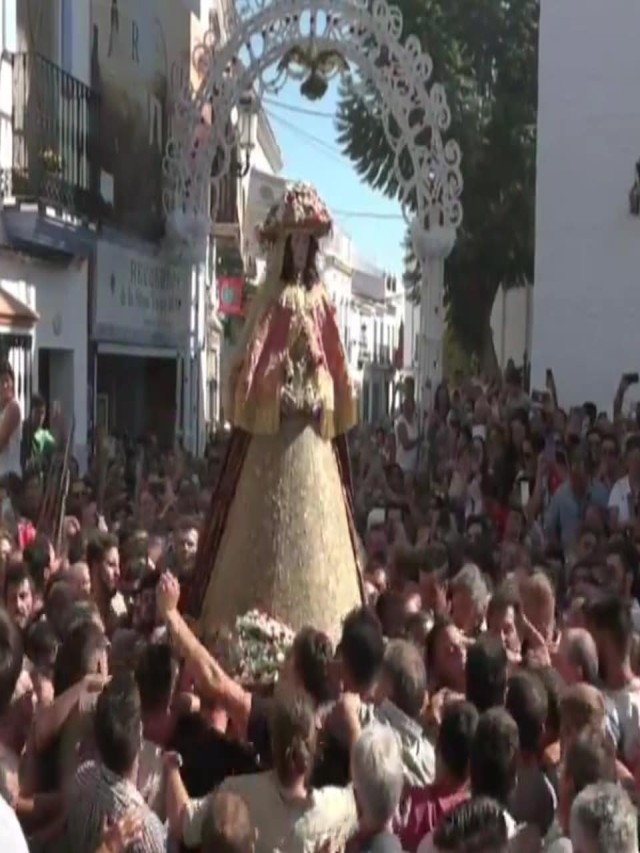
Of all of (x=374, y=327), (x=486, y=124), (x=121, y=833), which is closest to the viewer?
(x=121, y=833)

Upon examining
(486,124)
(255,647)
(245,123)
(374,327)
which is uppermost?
(486,124)

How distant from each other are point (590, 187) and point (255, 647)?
426 inches

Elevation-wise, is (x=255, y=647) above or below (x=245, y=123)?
below

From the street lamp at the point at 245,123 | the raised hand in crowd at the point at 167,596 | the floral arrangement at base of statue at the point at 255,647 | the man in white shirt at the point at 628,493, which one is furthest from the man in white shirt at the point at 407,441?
the raised hand in crowd at the point at 167,596

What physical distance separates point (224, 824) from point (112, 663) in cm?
203

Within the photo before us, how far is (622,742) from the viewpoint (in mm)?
4957

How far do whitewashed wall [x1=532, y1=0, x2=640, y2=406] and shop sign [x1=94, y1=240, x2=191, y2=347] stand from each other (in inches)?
174

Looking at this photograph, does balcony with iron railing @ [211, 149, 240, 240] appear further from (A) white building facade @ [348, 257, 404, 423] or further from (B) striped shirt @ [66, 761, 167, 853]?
(A) white building facade @ [348, 257, 404, 423]

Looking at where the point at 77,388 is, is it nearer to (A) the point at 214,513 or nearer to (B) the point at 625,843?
(A) the point at 214,513

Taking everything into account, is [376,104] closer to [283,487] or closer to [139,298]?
[139,298]

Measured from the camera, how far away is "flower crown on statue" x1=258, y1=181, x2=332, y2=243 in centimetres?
646

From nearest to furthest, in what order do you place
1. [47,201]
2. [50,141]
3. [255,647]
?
[255,647] < [47,201] < [50,141]

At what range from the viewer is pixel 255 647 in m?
6.08

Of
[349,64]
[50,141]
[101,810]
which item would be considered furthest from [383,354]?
[101,810]
